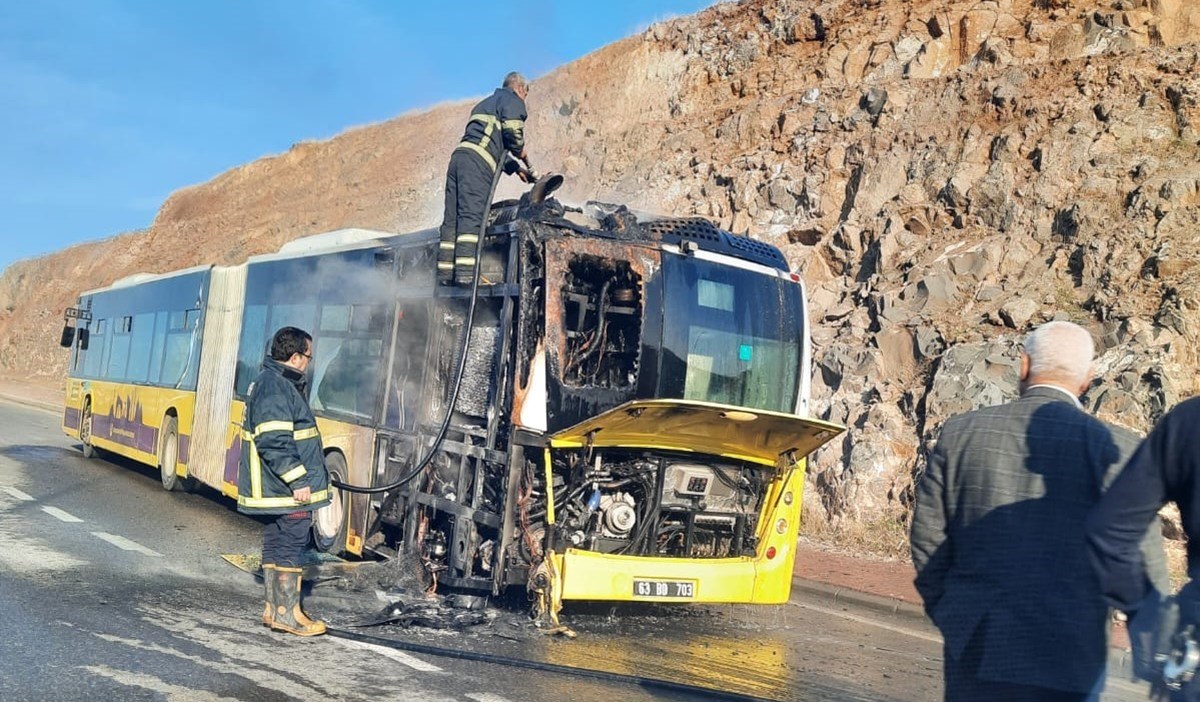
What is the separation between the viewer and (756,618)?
915 cm

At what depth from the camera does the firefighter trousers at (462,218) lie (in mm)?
8555

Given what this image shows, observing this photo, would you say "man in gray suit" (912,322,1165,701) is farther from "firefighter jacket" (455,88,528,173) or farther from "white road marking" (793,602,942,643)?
"firefighter jacket" (455,88,528,173)

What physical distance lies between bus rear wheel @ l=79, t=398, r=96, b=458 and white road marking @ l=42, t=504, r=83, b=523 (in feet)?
23.7

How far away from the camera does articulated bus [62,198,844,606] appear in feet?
25.1

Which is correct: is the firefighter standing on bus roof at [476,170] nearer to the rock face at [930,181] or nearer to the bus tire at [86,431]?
the rock face at [930,181]

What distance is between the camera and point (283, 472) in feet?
22.7

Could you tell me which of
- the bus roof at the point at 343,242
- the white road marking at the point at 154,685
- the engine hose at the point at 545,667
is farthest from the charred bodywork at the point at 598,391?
the white road marking at the point at 154,685

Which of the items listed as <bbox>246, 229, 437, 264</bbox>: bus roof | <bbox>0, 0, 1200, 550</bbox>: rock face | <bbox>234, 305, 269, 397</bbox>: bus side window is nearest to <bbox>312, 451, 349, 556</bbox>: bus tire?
<bbox>246, 229, 437, 264</bbox>: bus roof

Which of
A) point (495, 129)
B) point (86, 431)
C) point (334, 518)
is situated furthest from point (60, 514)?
point (86, 431)

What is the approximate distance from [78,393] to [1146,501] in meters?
20.3

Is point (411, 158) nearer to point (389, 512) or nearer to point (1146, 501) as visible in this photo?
point (389, 512)

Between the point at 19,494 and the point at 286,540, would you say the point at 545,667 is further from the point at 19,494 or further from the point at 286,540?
the point at 19,494

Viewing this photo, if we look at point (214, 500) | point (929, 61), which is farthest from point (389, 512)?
point (929, 61)

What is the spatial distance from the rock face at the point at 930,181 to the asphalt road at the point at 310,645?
447cm
